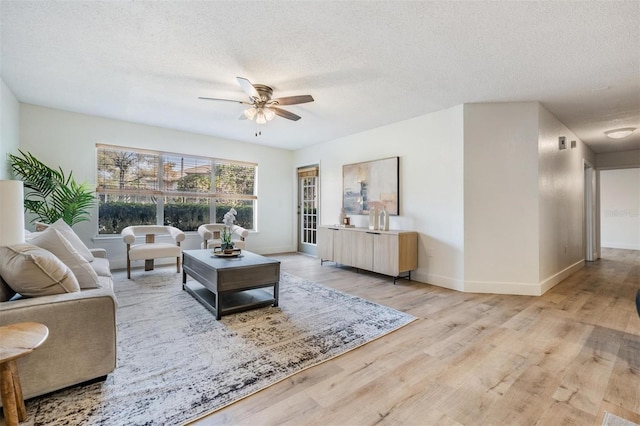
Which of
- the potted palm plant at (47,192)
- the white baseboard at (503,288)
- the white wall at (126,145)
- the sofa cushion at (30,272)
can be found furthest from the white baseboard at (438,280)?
the potted palm plant at (47,192)

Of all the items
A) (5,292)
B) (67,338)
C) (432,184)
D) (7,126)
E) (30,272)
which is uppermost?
(7,126)

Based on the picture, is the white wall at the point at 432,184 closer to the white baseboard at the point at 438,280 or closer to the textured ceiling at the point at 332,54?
the white baseboard at the point at 438,280

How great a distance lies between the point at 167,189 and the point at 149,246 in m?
1.49

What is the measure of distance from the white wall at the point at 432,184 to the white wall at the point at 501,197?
0.13 m

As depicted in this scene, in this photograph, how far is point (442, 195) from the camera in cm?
421

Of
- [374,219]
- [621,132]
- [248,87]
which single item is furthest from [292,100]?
[621,132]

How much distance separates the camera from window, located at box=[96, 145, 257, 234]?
4980 mm

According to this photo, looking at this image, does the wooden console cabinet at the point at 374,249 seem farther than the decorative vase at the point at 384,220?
No

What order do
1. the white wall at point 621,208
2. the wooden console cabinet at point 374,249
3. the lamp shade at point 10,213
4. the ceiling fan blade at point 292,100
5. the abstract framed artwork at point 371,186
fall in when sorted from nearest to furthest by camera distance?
the lamp shade at point 10,213, the ceiling fan blade at point 292,100, the wooden console cabinet at point 374,249, the abstract framed artwork at point 371,186, the white wall at point 621,208

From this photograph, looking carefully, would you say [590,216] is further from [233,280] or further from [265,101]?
[233,280]

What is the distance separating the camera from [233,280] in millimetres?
2889

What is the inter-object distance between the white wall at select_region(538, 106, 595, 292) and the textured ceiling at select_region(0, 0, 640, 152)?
0.48 m

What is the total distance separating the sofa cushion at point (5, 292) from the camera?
5.45ft

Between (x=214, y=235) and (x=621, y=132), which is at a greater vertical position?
(x=621, y=132)
